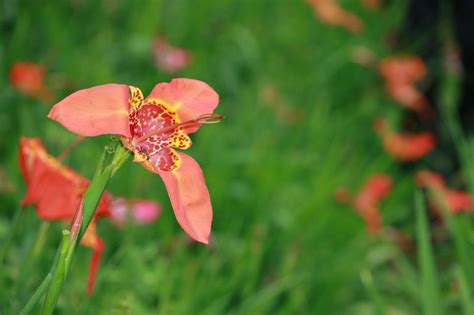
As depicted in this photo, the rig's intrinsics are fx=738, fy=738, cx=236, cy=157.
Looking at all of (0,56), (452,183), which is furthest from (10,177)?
(452,183)

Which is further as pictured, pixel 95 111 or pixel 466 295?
pixel 466 295

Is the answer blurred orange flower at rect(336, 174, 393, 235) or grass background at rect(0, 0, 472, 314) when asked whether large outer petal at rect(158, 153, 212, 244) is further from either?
blurred orange flower at rect(336, 174, 393, 235)

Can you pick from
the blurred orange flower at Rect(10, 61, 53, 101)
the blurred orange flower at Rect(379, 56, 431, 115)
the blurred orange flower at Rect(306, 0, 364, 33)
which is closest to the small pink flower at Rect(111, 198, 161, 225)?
the blurred orange flower at Rect(10, 61, 53, 101)

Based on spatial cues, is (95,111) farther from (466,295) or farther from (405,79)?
(405,79)

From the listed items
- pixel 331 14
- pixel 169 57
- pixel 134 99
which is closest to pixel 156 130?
pixel 134 99

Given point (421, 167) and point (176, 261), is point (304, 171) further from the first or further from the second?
point (176, 261)

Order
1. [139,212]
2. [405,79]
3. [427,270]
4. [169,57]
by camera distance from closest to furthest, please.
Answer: [427,270]
[139,212]
[169,57]
[405,79]

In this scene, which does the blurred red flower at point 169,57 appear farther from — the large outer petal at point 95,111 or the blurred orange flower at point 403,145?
the large outer petal at point 95,111

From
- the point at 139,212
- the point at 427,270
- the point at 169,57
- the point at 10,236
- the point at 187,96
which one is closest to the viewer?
the point at 187,96
